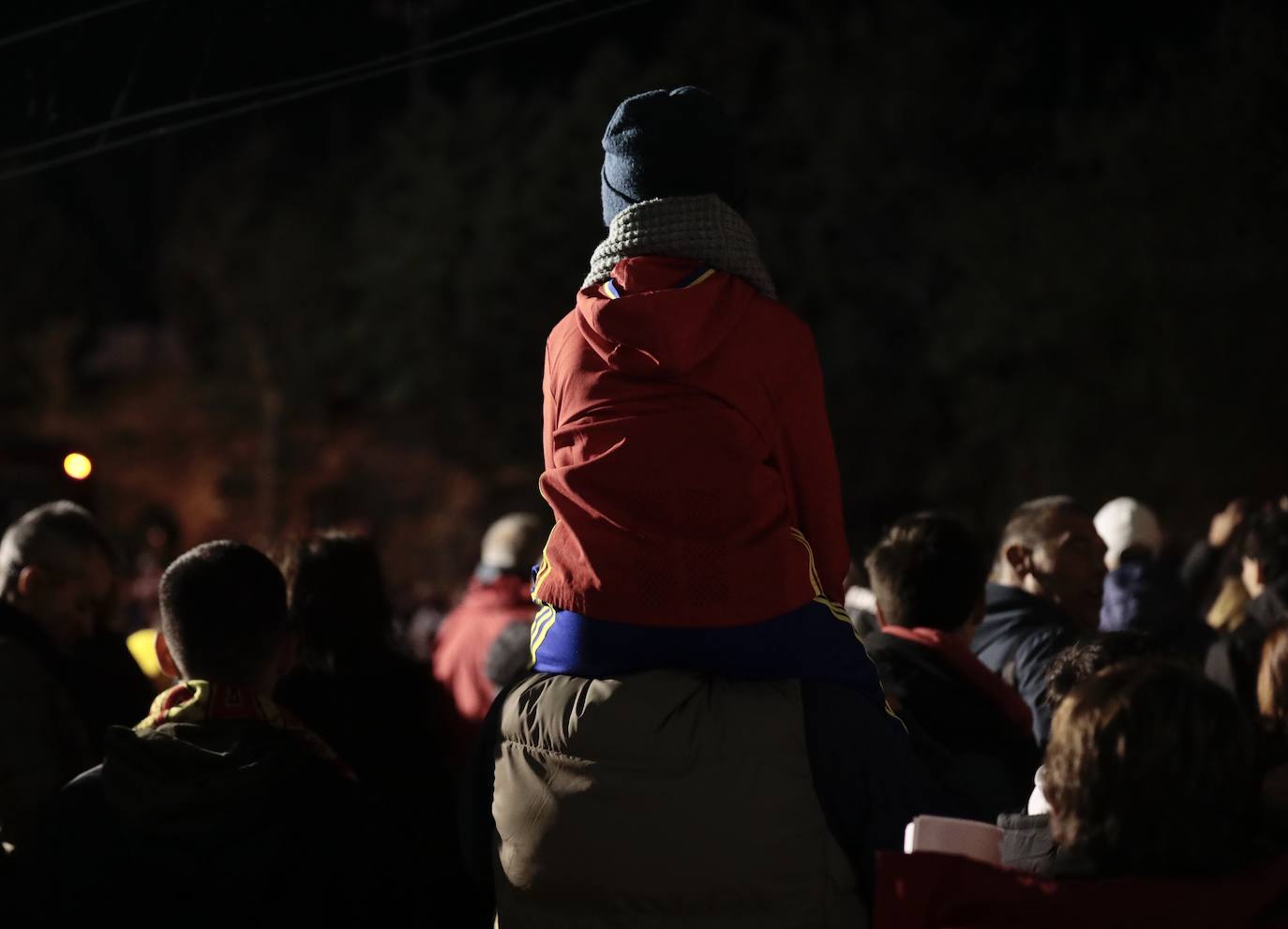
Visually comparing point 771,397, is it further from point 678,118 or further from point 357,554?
point 357,554

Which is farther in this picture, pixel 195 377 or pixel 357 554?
pixel 195 377

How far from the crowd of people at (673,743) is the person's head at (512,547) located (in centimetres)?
265

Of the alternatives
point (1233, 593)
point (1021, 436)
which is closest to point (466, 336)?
point (1021, 436)

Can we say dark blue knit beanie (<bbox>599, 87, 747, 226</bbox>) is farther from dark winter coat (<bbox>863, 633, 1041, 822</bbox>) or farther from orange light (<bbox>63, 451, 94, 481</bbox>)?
orange light (<bbox>63, 451, 94, 481</bbox>)

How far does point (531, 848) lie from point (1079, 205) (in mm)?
19988

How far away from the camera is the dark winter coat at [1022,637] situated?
169 inches

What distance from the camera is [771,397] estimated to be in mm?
2299

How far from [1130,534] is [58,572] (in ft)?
13.5

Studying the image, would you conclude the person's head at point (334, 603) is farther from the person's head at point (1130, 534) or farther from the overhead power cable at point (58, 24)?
the person's head at point (1130, 534)

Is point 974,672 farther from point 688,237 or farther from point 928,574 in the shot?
point 688,237

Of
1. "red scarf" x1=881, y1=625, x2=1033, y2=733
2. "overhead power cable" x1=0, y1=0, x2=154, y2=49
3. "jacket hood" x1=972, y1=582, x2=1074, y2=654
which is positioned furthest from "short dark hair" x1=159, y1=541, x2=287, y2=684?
"jacket hood" x1=972, y1=582, x2=1074, y2=654

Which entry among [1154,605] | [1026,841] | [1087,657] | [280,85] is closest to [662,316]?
[1026,841]

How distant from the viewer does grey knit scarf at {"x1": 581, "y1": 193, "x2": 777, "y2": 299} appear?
2393 mm

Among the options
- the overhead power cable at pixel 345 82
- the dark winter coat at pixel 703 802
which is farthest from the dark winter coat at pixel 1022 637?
the dark winter coat at pixel 703 802
